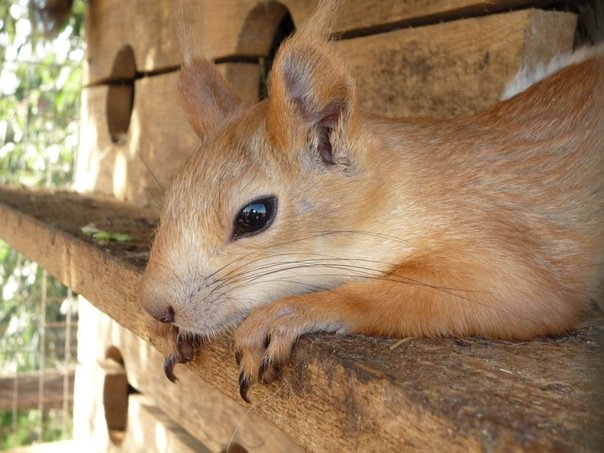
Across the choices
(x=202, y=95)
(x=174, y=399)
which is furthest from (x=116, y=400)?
(x=202, y=95)

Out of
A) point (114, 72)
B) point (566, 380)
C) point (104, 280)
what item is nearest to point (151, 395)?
point (104, 280)

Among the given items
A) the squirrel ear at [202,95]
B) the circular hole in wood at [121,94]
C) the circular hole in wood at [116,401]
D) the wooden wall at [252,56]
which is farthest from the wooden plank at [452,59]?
the circular hole in wood at [121,94]

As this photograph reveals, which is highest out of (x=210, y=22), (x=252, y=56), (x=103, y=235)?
(x=210, y=22)

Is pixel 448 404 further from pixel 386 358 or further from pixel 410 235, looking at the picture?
pixel 410 235

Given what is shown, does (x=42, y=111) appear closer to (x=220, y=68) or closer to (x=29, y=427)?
(x=29, y=427)

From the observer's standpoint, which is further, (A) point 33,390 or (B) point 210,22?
(A) point 33,390

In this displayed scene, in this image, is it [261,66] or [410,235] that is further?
[261,66]
